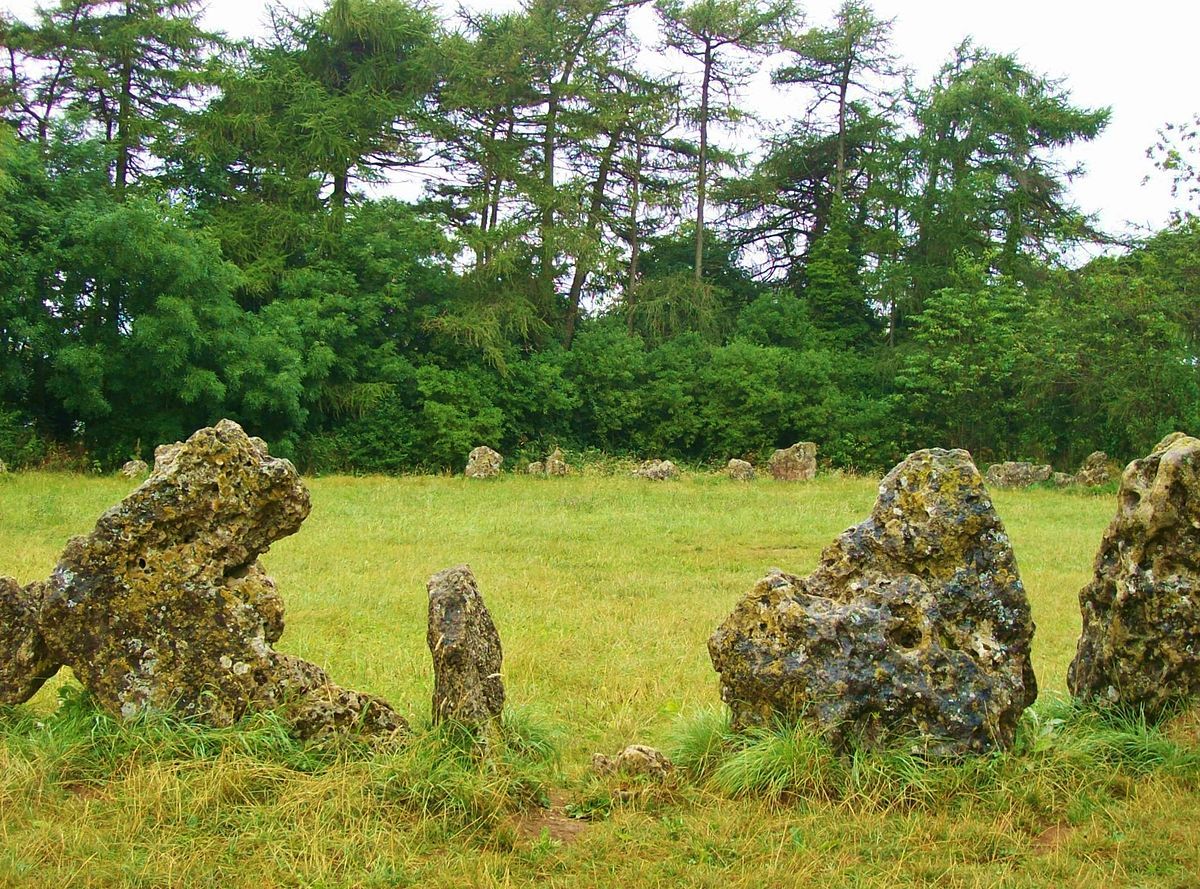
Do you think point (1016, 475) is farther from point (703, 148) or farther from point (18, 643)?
point (18, 643)

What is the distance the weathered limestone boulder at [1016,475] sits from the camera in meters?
25.7

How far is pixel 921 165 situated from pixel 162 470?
115ft

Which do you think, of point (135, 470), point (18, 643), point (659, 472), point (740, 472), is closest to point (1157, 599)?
point (18, 643)

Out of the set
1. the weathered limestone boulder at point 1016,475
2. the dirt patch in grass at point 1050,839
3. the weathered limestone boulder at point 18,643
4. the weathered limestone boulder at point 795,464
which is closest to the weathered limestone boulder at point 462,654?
the weathered limestone boulder at point 18,643

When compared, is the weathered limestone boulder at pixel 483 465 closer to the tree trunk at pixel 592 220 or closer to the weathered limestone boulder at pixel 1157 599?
the tree trunk at pixel 592 220

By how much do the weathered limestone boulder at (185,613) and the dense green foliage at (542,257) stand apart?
19283 mm

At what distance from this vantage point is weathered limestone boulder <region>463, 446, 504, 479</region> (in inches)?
961

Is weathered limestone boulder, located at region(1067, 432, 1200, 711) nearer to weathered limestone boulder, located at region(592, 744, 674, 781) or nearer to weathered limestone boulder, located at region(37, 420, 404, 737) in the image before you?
weathered limestone boulder, located at region(592, 744, 674, 781)

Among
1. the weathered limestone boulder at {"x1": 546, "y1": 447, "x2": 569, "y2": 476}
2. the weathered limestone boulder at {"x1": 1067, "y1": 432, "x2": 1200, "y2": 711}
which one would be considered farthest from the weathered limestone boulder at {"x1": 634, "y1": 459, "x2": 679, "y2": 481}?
the weathered limestone boulder at {"x1": 1067, "y1": 432, "x2": 1200, "y2": 711}

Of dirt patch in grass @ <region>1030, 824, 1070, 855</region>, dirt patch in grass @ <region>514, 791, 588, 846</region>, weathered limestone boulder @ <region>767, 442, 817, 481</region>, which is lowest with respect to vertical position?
dirt patch in grass @ <region>514, 791, 588, 846</region>

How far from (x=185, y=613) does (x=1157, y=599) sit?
497 cm

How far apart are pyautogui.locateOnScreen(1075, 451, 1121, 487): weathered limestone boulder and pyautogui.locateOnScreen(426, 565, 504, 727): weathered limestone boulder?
23.9 m

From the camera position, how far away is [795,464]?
25172mm

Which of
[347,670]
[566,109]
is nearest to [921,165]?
[566,109]
